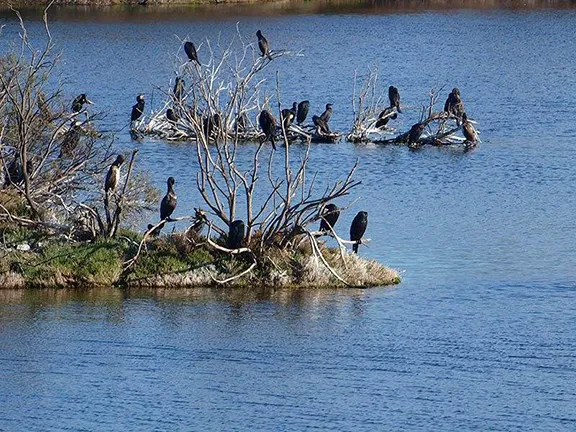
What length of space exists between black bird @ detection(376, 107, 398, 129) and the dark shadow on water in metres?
26.3

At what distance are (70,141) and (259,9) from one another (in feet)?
133

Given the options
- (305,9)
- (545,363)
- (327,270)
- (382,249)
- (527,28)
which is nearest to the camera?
(545,363)

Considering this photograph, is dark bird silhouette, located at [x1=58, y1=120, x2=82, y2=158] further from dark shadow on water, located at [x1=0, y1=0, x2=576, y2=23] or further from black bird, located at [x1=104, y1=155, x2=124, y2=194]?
dark shadow on water, located at [x1=0, y1=0, x2=576, y2=23]

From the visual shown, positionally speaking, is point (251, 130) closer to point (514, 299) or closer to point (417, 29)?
point (514, 299)

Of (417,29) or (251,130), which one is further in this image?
(417,29)

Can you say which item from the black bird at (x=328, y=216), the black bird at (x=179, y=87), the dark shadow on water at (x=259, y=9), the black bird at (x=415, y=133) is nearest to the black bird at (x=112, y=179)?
the black bird at (x=328, y=216)

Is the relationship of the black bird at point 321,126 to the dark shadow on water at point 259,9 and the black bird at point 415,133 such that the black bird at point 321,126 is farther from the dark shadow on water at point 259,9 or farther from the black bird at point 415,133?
the dark shadow on water at point 259,9

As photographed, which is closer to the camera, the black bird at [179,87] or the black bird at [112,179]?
the black bird at [112,179]

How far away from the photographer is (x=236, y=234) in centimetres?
1759

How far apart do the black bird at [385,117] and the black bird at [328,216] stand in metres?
12.3

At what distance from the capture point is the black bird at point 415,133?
30.3 meters

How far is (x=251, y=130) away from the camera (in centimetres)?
3041

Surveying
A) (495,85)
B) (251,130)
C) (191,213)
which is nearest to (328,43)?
(495,85)

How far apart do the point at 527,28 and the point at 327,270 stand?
41.7m
